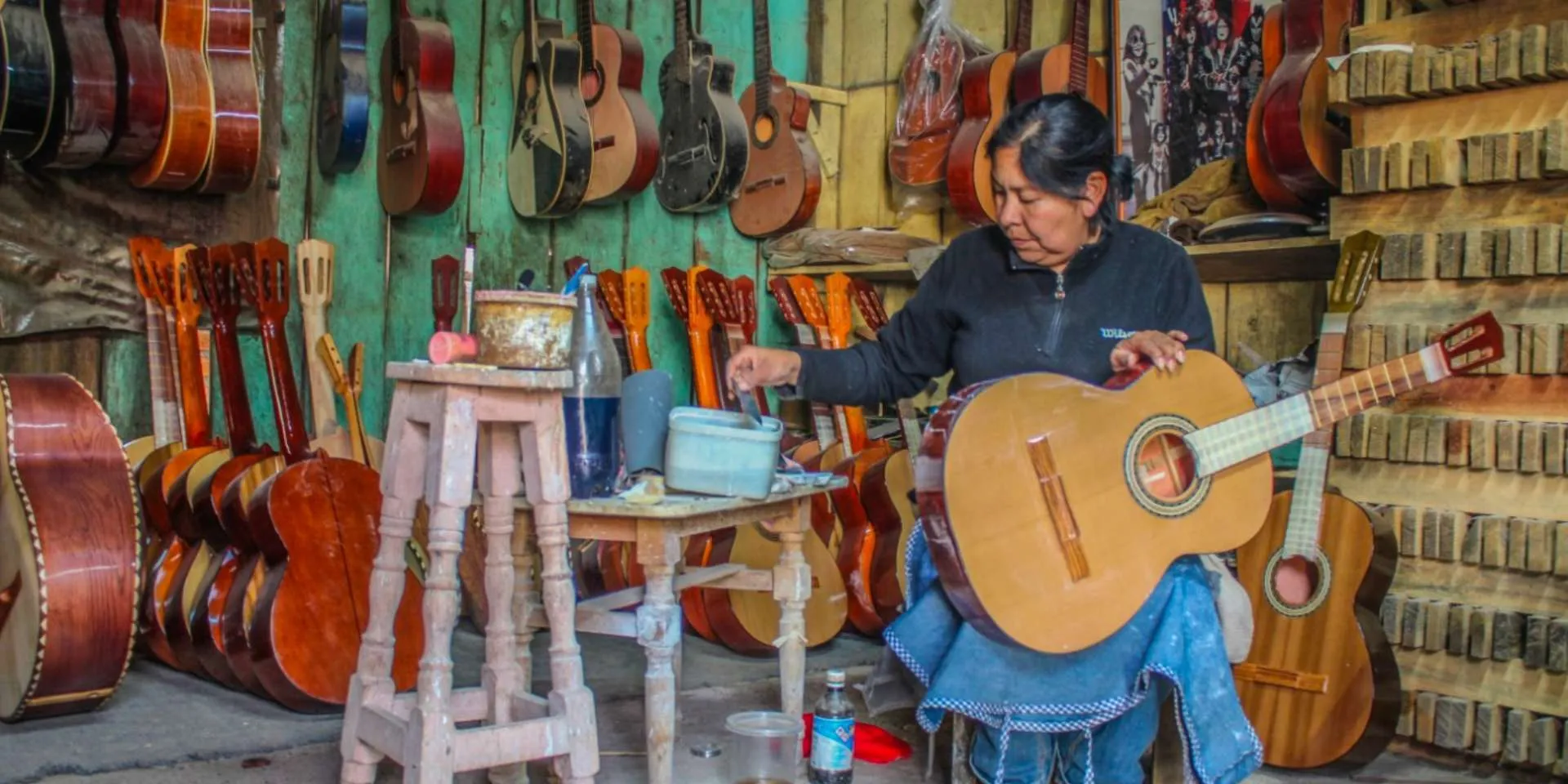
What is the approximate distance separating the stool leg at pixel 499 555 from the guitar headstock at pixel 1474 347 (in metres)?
1.57

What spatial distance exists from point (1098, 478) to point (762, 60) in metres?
2.80

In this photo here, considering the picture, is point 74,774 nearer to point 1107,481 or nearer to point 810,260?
point 1107,481

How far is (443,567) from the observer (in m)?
2.14

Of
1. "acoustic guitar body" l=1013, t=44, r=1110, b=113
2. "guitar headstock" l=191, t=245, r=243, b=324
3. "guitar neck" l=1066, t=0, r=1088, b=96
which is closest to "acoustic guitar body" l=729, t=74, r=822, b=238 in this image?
"acoustic guitar body" l=1013, t=44, r=1110, b=113

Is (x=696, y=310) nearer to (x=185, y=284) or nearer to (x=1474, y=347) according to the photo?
(x=185, y=284)

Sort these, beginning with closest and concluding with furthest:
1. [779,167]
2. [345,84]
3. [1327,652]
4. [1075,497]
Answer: [1075,497], [1327,652], [345,84], [779,167]

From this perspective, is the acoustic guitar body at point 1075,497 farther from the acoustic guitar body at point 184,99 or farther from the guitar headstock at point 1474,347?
the acoustic guitar body at point 184,99

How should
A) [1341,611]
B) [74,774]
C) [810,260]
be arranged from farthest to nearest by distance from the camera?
1. [810,260]
2. [1341,611]
3. [74,774]

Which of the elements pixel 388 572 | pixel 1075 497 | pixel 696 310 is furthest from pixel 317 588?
pixel 1075 497

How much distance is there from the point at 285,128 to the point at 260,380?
2.51 ft

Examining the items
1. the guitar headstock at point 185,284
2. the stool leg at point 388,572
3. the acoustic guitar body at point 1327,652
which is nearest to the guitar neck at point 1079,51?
the acoustic guitar body at point 1327,652

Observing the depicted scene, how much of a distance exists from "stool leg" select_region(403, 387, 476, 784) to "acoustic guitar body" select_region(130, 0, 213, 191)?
1.88 meters

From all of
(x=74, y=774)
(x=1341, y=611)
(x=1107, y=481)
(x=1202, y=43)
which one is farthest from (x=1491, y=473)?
→ (x=74, y=774)

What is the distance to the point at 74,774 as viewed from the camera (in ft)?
8.43
